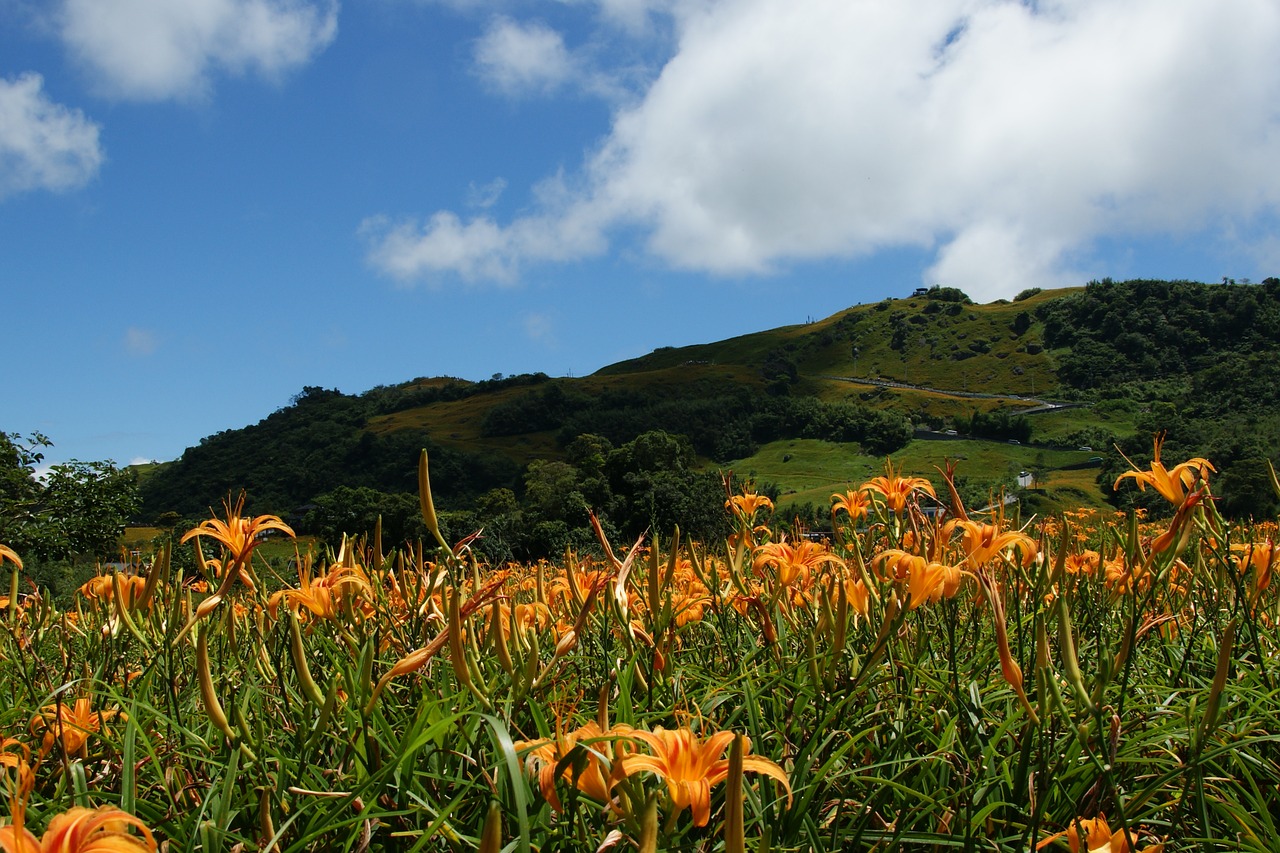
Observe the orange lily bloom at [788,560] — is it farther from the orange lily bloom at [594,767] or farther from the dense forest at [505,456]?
the dense forest at [505,456]

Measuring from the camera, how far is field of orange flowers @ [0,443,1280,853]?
Answer: 129 centimetres

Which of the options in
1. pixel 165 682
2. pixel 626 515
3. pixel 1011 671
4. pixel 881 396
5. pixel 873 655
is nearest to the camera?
pixel 1011 671

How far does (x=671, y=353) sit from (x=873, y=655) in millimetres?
164339

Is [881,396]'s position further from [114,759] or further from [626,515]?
[114,759]

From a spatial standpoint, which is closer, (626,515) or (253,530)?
(253,530)

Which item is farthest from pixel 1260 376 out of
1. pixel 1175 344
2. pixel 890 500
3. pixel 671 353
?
pixel 671 353

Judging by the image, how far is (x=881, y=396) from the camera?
11512cm

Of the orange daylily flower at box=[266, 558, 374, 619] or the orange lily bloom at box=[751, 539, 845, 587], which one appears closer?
the orange daylily flower at box=[266, 558, 374, 619]

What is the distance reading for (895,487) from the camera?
2650mm

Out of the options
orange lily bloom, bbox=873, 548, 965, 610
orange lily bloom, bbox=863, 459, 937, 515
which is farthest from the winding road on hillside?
orange lily bloom, bbox=873, 548, 965, 610

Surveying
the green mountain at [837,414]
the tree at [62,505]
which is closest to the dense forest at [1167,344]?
the green mountain at [837,414]

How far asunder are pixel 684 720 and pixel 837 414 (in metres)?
97.5

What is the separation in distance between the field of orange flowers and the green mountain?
94.5 feet

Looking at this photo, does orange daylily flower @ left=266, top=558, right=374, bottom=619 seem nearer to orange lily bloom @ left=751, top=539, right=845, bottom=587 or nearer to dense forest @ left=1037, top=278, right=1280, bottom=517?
orange lily bloom @ left=751, top=539, right=845, bottom=587
